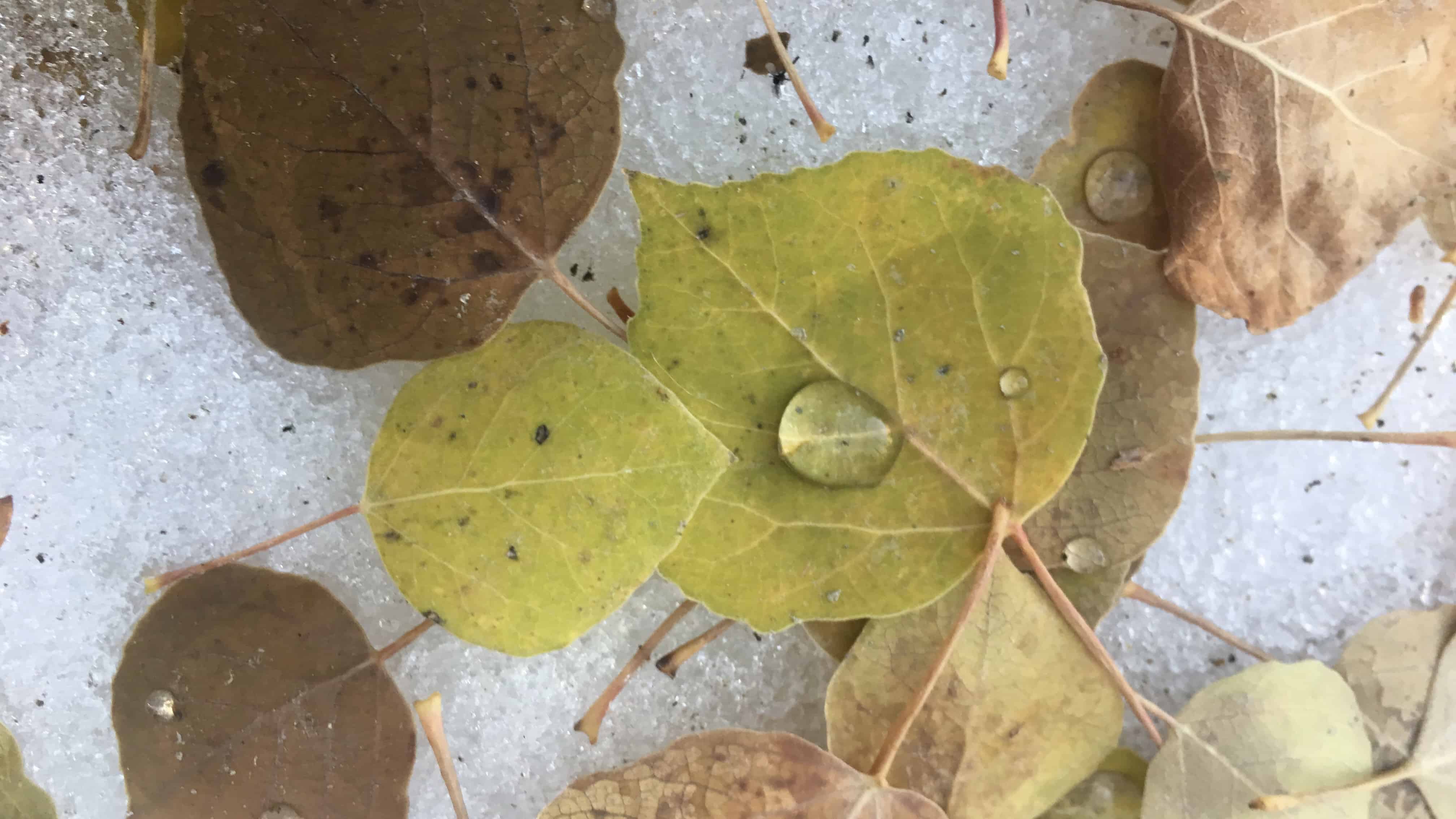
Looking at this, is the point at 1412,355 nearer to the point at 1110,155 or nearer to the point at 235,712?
the point at 1110,155

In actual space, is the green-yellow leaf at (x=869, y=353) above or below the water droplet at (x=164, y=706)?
above

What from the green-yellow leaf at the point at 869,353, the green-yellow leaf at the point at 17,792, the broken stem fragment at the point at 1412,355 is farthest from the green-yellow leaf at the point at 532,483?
the broken stem fragment at the point at 1412,355

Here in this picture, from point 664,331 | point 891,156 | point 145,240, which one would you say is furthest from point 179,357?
point 891,156

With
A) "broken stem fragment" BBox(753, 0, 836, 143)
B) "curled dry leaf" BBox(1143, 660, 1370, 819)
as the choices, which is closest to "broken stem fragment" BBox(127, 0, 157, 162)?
"broken stem fragment" BBox(753, 0, 836, 143)

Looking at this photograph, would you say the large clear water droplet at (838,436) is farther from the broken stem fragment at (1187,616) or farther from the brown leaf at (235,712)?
the brown leaf at (235,712)

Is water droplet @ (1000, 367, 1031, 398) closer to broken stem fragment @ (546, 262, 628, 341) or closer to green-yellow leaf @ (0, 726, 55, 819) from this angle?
broken stem fragment @ (546, 262, 628, 341)

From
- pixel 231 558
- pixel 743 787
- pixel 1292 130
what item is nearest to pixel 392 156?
pixel 231 558
